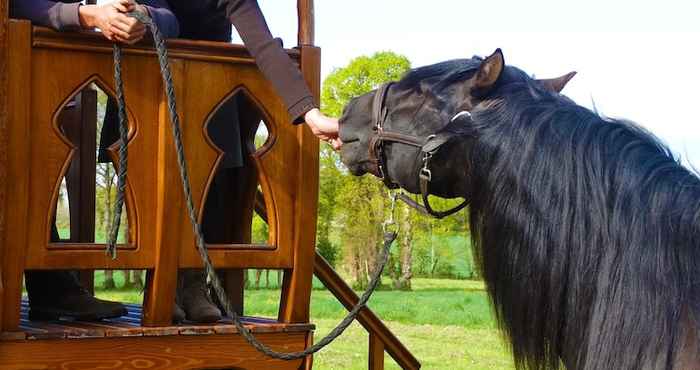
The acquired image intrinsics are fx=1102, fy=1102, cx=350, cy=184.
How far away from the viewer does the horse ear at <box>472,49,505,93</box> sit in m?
3.31

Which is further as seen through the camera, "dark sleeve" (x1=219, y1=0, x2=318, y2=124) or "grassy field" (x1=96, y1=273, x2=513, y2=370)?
"grassy field" (x1=96, y1=273, x2=513, y2=370)

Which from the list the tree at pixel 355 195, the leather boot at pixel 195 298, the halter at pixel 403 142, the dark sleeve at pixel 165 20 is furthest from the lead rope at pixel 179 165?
the tree at pixel 355 195

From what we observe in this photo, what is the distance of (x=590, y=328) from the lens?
10.3 feet

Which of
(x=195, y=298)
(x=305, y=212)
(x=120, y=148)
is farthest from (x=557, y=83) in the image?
(x=195, y=298)

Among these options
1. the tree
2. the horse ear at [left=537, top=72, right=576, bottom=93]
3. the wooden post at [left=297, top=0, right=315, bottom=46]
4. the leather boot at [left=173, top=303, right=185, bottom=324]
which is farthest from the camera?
the tree

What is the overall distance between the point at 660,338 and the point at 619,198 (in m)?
0.41

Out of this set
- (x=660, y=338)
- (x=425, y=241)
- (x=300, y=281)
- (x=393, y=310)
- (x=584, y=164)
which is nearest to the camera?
(x=660, y=338)

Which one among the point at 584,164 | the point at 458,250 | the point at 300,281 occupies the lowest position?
the point at 458,250

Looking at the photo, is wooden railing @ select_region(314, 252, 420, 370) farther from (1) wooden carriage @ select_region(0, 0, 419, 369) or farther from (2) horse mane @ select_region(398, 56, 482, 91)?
(2) horse mane @ select_region(398, 56, 482, 91)

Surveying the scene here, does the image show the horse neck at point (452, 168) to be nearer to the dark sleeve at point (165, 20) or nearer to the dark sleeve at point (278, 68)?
the dark sleeve at point (278, 68)

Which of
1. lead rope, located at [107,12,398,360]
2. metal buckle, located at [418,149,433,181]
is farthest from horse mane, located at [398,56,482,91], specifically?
lead rope, located at [107,12,398,360]

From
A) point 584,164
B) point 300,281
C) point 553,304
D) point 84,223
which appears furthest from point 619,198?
point 84,223

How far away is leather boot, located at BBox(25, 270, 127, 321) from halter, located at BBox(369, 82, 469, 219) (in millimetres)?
1337

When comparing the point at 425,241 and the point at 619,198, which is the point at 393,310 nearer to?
the point at 425,241
